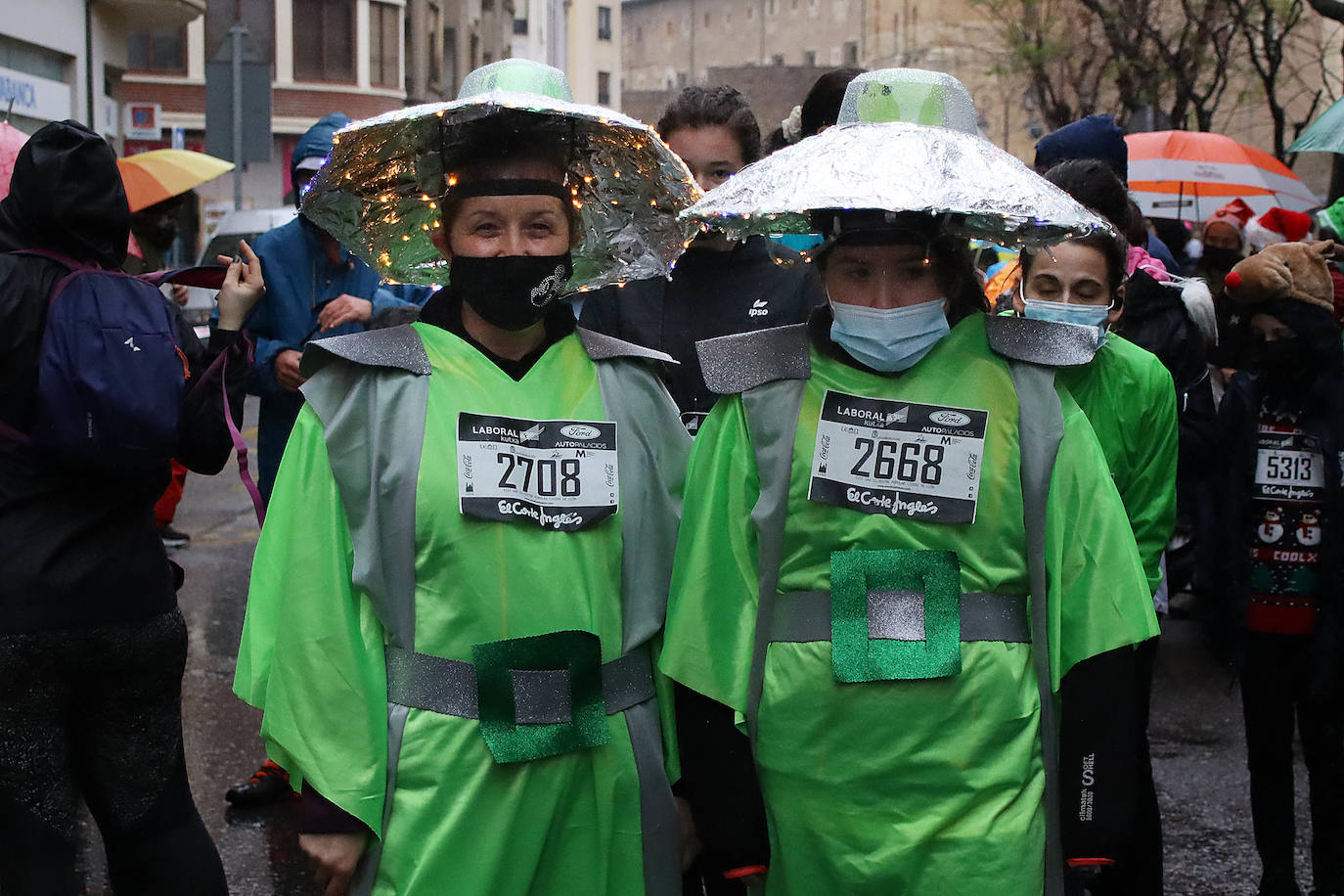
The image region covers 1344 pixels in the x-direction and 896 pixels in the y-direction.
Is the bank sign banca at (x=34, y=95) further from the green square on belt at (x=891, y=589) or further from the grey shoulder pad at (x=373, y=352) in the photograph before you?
the green square on belt at (x=891, y=589)

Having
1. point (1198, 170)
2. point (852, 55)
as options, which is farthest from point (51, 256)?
point (852, 55)

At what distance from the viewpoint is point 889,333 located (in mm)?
2809

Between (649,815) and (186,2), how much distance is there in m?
19.6

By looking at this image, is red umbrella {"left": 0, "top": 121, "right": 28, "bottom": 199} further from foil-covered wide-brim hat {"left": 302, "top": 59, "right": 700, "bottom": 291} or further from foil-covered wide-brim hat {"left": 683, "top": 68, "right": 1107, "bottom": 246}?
foil-covered wide-brim hat {"left": 683, "top": 68, "right": 1107, "bottom": 246}

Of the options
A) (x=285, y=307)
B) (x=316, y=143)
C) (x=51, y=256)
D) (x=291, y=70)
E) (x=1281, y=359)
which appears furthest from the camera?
(x=291, y=70)

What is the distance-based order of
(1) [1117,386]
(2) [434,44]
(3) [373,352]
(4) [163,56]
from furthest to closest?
(2) [434,44] → (4) [163,56] → (1) [1117,386] → (3) [373,352]

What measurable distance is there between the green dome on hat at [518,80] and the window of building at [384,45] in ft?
121

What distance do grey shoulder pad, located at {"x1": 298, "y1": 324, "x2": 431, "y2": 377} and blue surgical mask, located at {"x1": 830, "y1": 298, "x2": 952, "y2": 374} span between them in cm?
75

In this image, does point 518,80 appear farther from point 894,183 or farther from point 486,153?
point 894,183

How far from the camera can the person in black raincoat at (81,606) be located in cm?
346

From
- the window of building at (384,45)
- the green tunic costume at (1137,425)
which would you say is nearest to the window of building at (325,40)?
the window of building at (384,45)

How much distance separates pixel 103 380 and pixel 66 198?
0.42 meters

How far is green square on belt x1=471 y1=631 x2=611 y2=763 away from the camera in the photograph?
2768 mm

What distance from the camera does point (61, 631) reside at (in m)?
3.50
